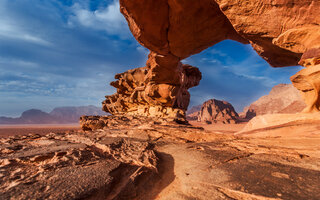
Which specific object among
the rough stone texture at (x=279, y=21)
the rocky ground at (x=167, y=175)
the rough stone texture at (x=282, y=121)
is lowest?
the rocky ground at (x=167, y=175)

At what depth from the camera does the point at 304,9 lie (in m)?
2.36

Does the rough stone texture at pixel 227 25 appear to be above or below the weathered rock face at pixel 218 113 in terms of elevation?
above

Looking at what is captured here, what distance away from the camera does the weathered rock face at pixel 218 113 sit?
23562 mm

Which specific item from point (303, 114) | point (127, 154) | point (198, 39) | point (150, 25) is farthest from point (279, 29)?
point (127, 154)

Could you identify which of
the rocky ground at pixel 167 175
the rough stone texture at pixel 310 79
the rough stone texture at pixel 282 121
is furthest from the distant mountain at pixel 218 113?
the rocky ground at pixel 167 175

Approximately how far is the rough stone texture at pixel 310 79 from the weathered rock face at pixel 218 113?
21.3 m

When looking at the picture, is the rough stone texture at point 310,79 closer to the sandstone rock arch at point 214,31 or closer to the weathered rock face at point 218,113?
the sandstone rock arch at point 214,31

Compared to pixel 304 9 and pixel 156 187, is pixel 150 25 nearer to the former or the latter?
pixel 304 9

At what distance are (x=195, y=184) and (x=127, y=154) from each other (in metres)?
0.89

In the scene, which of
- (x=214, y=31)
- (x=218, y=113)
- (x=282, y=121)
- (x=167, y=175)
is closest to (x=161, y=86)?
(x=214, y=31)

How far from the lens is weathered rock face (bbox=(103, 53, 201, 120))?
721cm

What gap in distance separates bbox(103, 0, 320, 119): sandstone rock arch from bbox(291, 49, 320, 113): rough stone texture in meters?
0.01

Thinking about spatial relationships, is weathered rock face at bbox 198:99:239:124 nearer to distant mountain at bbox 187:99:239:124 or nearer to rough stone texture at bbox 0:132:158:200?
distant mountain at bbox 187:99:239:124

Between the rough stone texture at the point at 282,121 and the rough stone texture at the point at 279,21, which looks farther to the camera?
the rough stone texture at the point at 282,121
